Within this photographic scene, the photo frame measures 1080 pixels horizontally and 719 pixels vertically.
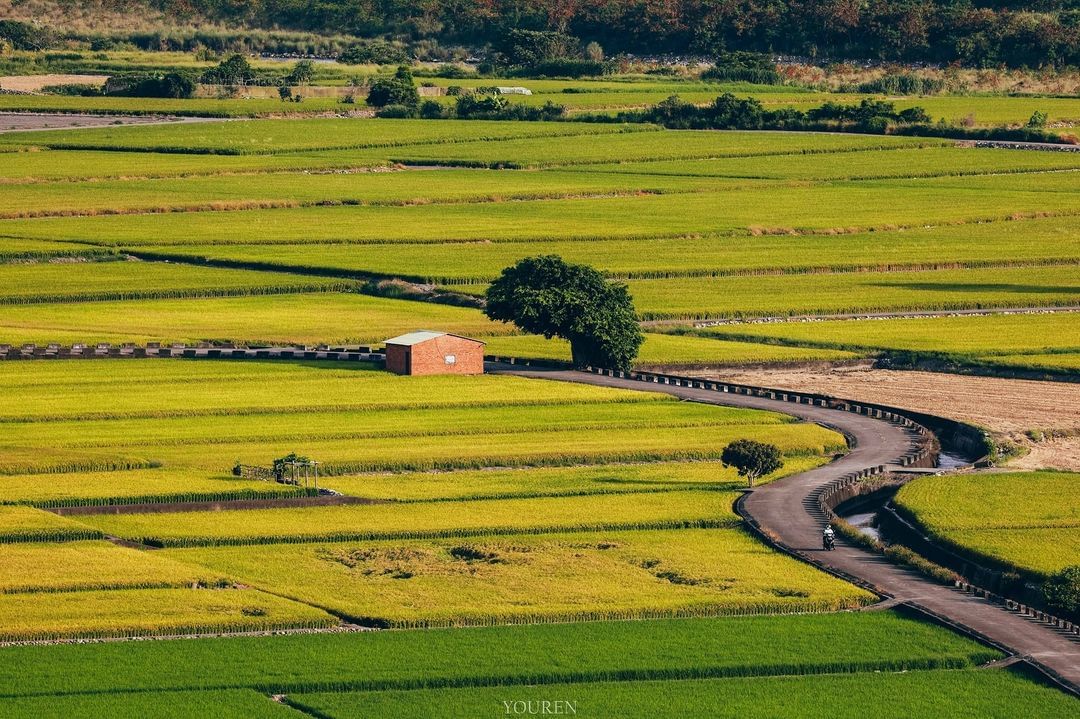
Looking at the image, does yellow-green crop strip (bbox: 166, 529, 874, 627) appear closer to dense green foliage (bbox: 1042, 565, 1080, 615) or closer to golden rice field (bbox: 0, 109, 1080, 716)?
golden rice field (bbox: 0, 109, 1080, 716)

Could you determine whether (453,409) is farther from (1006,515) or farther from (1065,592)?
(1065,592)

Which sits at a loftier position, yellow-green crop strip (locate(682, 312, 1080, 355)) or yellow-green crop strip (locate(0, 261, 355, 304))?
yellow-green crop strip (locate(682, 312, 1080, 355))

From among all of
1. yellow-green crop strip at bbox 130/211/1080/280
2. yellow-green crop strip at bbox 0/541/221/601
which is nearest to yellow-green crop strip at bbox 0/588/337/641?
yellow-green crop strip at bbox 0/541/221/601

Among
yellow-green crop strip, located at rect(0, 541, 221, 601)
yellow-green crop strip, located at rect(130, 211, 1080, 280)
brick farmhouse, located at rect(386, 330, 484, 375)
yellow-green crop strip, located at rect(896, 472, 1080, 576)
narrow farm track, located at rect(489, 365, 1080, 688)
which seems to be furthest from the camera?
yellow-green crop strip, located at rect(130, 211, 1080, 280)

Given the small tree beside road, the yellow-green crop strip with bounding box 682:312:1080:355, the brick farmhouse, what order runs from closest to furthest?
the small tree beside road
the brick farmhouse
the yellow-green crop strip with bounding box 682:312:1080:355

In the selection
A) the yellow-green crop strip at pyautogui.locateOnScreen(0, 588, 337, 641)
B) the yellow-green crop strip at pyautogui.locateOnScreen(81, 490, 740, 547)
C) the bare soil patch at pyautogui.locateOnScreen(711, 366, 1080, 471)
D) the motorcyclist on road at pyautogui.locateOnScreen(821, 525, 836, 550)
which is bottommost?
the bare soil patch at pyautogui.locateOnScreen(711, 366, 1080, 471)

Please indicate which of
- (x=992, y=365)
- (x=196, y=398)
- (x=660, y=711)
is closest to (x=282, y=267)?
(x=196, y=398)

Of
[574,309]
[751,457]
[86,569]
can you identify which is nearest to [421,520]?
[86,569]
